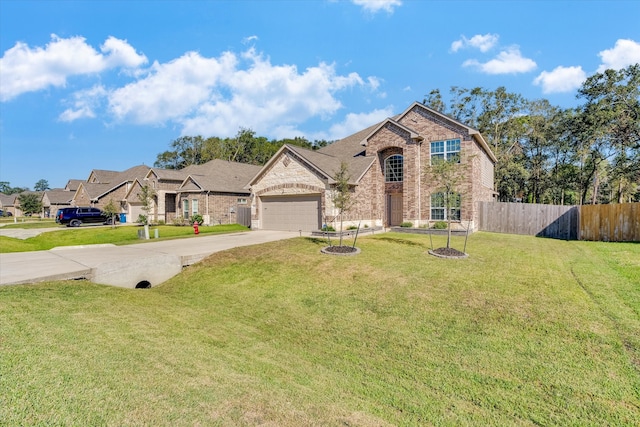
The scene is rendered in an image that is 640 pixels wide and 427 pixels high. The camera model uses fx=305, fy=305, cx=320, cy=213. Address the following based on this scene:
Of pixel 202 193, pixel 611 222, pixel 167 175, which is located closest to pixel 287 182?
pixel 202 193

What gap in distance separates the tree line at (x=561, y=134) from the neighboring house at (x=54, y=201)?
187ft

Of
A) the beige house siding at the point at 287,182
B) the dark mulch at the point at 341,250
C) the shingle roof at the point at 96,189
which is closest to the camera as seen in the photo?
the dark mulch at the point at 341,250

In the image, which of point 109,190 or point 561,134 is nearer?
point 561,134

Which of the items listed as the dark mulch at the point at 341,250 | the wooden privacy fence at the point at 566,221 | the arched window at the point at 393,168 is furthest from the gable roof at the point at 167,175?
the wooden privacy fence at the point at 566,221

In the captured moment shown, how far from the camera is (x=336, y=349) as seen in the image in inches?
219

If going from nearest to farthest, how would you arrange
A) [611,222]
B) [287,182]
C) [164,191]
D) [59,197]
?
[611,222], [287,182], [164,191], [59,197]

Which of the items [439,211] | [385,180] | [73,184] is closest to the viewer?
[439,211]

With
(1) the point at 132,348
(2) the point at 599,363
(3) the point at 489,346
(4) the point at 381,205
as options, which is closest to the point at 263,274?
(1) the point at 132,348

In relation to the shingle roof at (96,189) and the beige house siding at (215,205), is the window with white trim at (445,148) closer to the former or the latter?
the beige house siding at (215,205)

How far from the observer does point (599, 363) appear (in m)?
4.71

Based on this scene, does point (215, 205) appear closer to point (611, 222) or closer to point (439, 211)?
point (439, 211)

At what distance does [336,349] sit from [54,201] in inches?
2434

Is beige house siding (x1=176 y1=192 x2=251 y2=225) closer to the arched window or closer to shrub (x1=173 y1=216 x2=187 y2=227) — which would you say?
shrub (x1=173 y1=216 x2=187 y2=227)

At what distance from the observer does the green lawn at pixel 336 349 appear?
3.36 m
